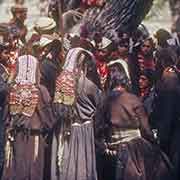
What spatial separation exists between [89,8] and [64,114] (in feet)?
9.58

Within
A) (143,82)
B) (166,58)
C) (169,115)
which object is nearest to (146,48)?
(143,82)

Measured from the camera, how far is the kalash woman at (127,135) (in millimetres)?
8672

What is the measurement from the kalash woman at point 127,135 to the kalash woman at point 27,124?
69 cm

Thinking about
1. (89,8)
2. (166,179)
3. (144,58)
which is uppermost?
(89,8)

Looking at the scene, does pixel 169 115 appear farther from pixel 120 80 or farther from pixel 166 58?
pixel 120 80

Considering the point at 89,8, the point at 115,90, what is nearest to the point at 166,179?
the point at 115,90

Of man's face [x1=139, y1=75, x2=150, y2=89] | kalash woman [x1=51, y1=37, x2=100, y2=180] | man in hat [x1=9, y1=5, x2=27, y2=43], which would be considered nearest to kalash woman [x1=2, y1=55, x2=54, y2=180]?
kalash woman [x1=51, y1=37, x2=100, y2=180]

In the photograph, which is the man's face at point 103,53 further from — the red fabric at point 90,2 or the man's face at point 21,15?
the man's face at point 21,15

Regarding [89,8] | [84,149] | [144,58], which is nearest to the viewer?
[84,149]

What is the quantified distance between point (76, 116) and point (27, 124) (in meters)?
0.53

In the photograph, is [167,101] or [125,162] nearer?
[125,162]

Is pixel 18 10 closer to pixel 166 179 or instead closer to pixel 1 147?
pixel 1 147

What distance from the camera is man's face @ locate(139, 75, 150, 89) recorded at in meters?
10.5

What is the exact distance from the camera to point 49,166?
9.59 meters
